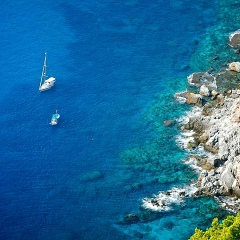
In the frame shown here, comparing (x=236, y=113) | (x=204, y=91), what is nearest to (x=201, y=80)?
(x=204, y=91)

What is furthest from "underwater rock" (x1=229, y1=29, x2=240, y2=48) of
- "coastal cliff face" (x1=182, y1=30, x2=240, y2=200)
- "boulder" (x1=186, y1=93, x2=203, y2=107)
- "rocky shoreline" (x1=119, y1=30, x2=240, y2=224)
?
"boulder" (x1=186, y1=93, x2=203, y2=107)

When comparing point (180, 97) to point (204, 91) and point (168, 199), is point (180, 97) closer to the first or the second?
point (204, 91)

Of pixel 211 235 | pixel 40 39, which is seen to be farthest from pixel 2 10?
pixel 211 235

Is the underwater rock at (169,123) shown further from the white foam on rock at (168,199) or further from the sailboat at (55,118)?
the sailboat at (55,118)

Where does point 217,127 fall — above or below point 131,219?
above

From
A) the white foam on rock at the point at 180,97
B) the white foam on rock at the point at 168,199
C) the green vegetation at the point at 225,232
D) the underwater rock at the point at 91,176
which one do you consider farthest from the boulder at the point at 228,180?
the white foam on rock at the point at 180,97

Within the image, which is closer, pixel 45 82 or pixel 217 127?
pixel 217 127

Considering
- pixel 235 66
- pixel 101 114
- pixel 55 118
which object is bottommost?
pixel 101 114
